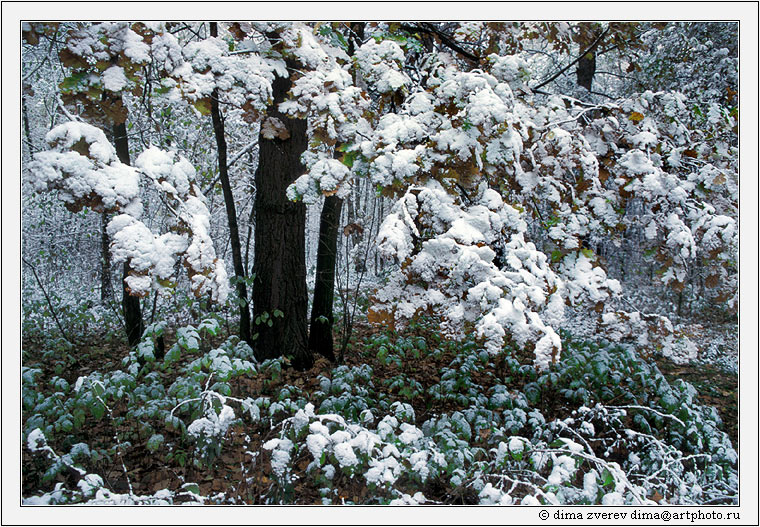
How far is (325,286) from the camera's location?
541cm

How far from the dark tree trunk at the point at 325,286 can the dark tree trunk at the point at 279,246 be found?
2.00 feet

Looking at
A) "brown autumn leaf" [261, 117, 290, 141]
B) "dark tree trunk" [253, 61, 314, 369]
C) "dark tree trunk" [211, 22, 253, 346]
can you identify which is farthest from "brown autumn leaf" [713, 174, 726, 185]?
"dark tree trunk" [211, 22, 253, 346]

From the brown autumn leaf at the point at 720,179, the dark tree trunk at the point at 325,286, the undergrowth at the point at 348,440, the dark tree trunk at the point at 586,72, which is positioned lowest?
the undergrowth at the point at 348,440

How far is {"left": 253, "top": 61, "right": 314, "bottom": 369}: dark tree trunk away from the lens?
435 cm

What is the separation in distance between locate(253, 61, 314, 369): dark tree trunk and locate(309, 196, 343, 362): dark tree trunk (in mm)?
611

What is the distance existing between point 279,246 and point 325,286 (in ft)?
3.60

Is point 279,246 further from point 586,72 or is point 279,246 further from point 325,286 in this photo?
point 586,72

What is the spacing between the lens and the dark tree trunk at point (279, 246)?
4352 mm

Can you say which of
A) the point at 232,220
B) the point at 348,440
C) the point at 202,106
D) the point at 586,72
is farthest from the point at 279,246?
the point at 586,72

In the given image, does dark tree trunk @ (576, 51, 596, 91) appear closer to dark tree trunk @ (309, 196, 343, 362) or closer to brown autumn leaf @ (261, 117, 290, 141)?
dark tree trunk @ (309, 196, 343, 362)

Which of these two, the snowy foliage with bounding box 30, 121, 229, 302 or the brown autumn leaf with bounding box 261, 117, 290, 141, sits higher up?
the brown autumn leaf with bounding box 261, 117, 290, 141

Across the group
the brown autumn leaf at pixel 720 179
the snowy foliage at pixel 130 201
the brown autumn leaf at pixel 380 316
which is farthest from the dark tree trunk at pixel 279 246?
the brown autumn leaf at pixel 720 179

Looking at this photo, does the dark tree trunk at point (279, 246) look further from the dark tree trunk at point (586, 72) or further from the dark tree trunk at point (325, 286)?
the dark tree trunk at point (586, 72)
